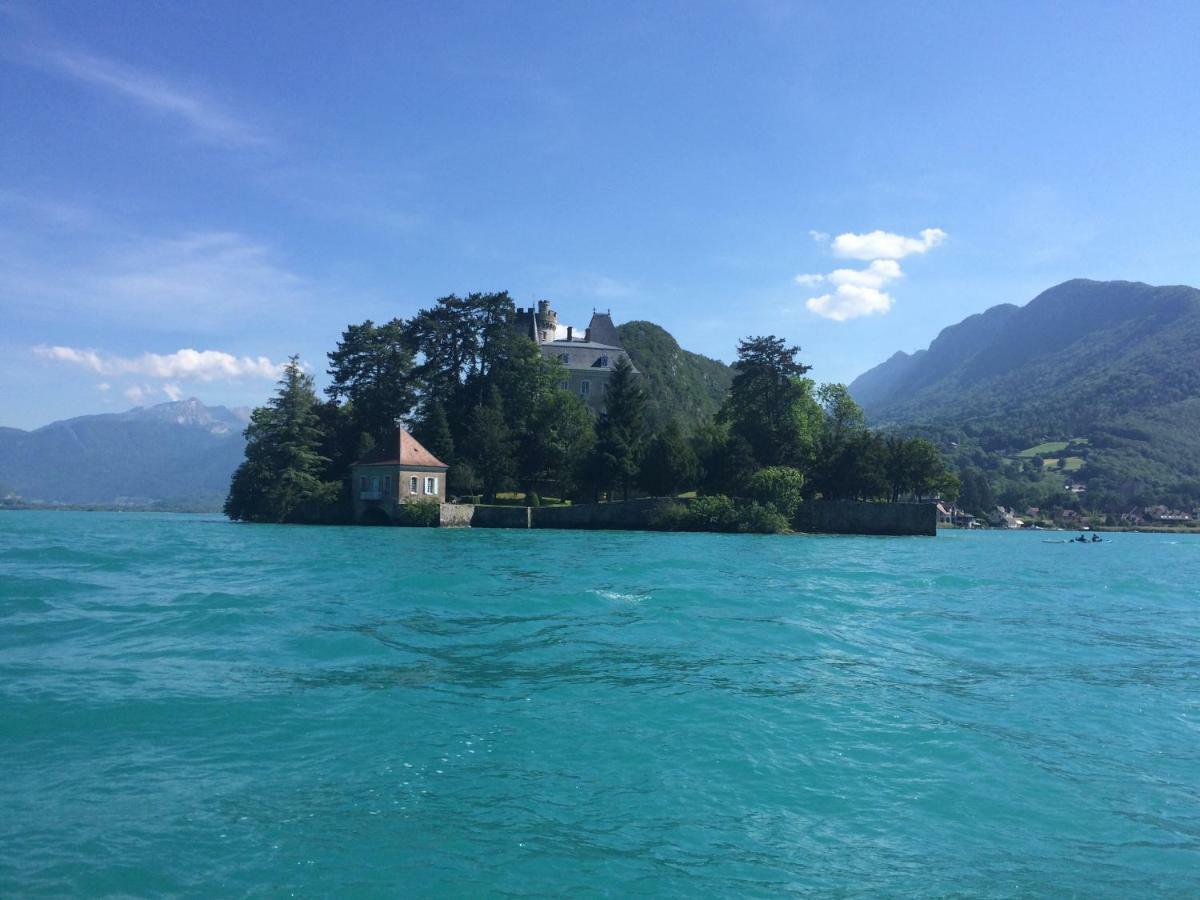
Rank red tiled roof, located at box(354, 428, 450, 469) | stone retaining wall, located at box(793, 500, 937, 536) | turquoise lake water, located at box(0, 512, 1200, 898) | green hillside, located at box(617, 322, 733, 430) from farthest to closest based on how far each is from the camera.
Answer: green hillside, located at box(617, 322, 733, 430) → stone retaining wall, located at box(793, 500, 937, 536) → red tiled roof, located at box(354, 428, 450, 469) → turquoise lake water, located at box(0, 512, 1200, 898)

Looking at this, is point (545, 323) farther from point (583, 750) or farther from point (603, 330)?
point (583, 750)

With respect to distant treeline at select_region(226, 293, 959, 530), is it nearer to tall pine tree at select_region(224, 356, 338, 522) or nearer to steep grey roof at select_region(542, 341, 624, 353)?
tall pine tree at select_region(224, 356, 338, 522)

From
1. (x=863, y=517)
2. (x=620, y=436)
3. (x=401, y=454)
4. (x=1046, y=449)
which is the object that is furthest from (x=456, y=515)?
(x=1046, y=449)

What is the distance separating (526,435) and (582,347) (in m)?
25.9

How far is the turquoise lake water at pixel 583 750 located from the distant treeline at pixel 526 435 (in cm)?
4578

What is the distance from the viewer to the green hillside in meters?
133

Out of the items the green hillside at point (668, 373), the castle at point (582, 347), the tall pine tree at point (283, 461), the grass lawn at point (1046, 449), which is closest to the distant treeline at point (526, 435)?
the tall pine tree at point (283, 461)

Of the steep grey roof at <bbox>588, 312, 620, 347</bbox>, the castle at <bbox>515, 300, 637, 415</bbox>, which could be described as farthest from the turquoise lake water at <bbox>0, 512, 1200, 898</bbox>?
the steep grey roof at <bbox>588, 312, 620, 347</bbox>

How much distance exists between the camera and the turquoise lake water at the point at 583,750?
602 centimetres

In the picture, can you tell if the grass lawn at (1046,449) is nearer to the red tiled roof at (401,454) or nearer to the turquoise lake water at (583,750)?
the red tiled roof at (401,454)

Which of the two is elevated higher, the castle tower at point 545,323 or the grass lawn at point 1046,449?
the castle tower at point 545,323

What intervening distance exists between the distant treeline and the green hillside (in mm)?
51214

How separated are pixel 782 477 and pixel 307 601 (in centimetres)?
4702

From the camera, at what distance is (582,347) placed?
3718 inches
